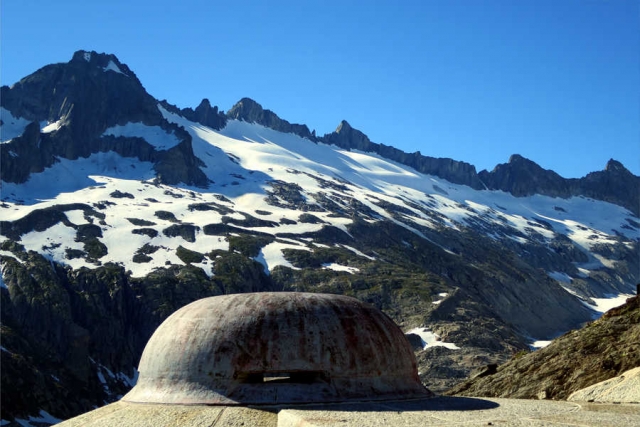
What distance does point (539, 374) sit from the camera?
22.8 m

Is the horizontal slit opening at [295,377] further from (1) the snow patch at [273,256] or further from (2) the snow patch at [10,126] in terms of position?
(2) the snow patch at [10,126]

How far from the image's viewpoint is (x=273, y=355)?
14656 mm

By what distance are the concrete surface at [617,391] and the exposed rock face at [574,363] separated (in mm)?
2708

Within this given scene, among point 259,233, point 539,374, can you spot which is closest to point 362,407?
point 539,374

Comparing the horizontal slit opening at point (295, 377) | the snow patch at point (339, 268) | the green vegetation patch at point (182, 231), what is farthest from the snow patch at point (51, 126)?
the horizontal slit opening at point (295, 377)

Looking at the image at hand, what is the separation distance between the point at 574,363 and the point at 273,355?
11280mm

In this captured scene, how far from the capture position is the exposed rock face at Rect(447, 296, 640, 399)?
20.7 metres

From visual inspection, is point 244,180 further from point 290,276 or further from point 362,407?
point 362,407

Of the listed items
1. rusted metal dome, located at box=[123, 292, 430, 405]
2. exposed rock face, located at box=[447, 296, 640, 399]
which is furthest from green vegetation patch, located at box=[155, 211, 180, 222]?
rusted metal dome, located at box=[123, 292, 430, 405]

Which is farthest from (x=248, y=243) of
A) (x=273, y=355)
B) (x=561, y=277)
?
(x=273, y=355)

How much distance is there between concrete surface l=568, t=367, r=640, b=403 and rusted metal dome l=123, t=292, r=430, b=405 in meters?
4.18

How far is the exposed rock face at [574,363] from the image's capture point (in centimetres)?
2070

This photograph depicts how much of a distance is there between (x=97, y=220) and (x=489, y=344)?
231 ft

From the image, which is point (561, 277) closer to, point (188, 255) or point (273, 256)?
point (273, 256)
